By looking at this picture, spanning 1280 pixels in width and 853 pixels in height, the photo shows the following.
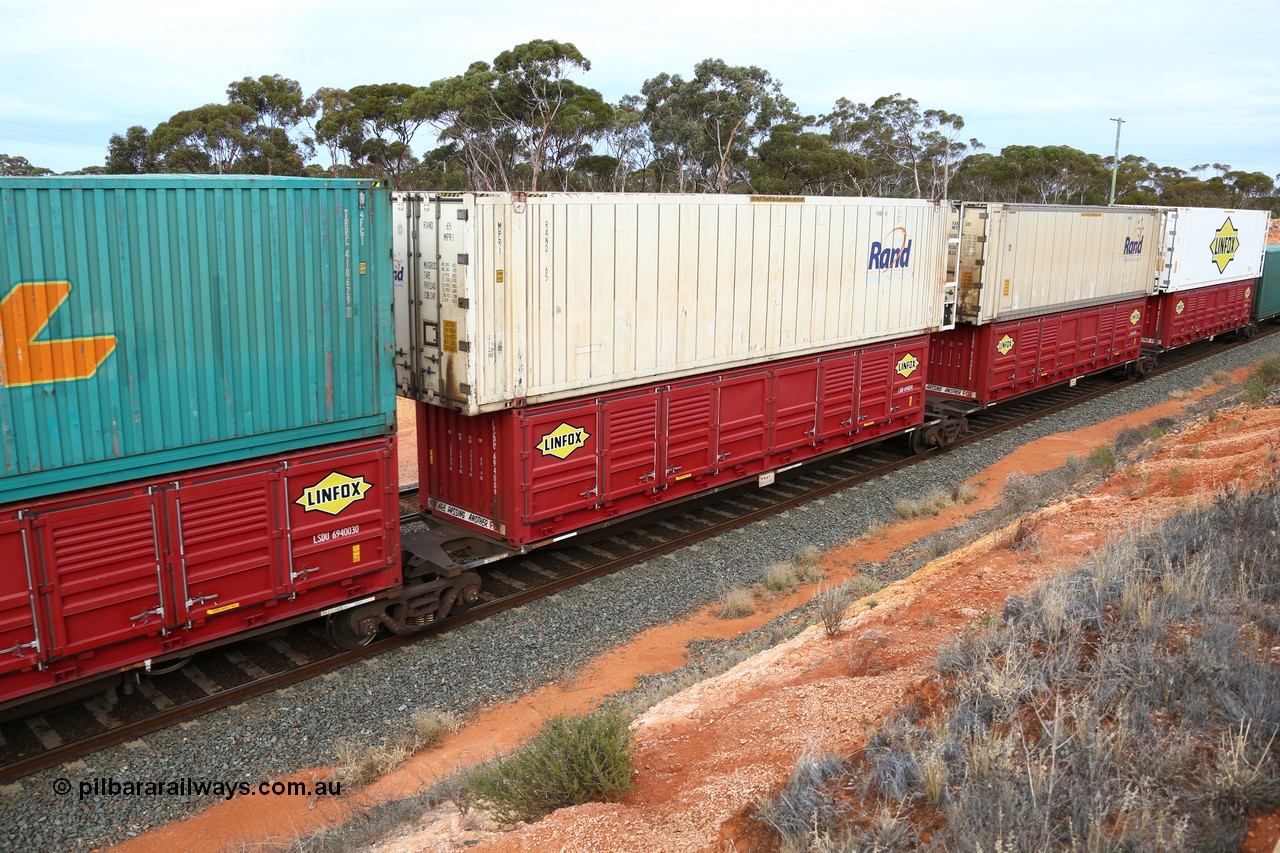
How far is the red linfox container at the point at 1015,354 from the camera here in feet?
61.0

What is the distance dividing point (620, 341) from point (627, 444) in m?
1.33

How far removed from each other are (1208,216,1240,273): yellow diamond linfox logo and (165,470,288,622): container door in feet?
92.1

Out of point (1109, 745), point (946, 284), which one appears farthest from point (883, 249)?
point (1109, 745)

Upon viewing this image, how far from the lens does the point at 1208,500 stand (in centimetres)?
876

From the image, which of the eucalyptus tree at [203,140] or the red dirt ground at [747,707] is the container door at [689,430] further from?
the eucalyptus tree at [203,140]

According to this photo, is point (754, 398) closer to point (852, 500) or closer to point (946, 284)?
point (852, 500)

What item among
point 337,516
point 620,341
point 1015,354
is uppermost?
point 620,341

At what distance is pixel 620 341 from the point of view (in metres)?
11.1

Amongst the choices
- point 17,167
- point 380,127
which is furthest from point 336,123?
point 17,167

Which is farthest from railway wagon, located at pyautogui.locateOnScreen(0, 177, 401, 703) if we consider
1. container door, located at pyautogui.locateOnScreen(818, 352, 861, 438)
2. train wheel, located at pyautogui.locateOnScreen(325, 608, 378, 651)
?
container door, located at pyautogui.locateOnScreen(818, 352, 861, 438)

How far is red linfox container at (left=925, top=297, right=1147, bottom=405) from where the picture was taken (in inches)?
731

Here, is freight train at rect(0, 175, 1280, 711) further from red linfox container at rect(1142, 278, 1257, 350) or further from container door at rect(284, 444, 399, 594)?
red linfox container at rect(1142, 278, 1257, 350)

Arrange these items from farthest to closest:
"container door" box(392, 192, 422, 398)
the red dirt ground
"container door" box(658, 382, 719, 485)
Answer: "container door" box(658, 382, 719, 485) → "container door" box(392, 192, 422, 398) → the red dirt ground

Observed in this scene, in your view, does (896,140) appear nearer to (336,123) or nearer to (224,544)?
(336,123)
